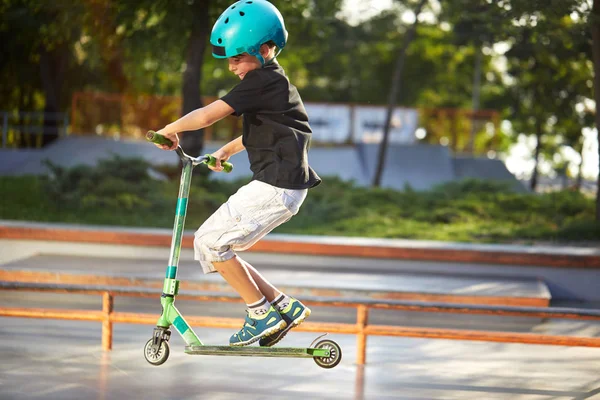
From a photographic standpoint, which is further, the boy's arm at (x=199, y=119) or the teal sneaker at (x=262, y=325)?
the teal sneaker at (x=262, y=325)

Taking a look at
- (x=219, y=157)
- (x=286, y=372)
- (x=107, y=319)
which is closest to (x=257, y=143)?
(x=219, y=157)

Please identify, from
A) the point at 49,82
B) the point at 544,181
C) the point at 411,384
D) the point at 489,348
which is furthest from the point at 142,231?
the point at 544,181

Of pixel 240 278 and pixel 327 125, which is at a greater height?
pixel 327 125

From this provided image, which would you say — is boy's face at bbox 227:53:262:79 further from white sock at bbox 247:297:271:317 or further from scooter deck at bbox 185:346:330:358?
scooter deck at bbox 185:346:330:358

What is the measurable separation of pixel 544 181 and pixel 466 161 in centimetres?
741

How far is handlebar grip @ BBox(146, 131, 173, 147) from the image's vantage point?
4402mm

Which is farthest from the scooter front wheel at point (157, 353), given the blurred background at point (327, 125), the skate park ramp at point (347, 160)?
the skate park ramp at point (347, 160)

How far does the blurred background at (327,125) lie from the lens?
599 inches

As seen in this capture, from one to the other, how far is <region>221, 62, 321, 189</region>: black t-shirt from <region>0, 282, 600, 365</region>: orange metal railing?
178 cm

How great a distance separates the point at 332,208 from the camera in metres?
16.6

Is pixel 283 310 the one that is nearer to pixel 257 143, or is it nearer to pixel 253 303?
pixel 253 303

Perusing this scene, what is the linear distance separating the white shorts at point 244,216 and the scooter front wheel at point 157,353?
640mm

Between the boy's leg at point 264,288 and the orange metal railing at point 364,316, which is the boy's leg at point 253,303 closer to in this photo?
the boy's leg at point 264,288

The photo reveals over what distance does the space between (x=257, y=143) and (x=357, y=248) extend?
6.36 meters
